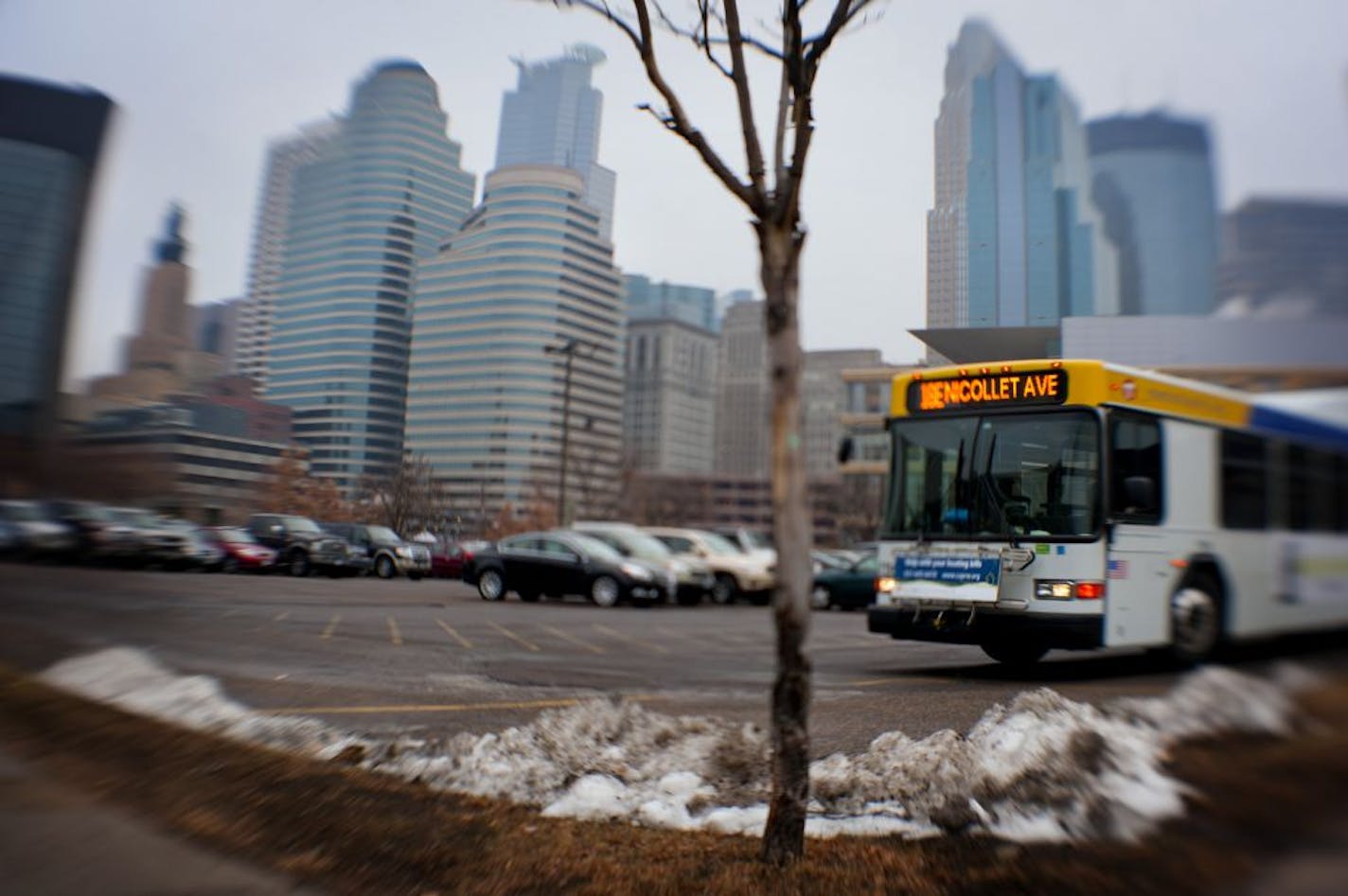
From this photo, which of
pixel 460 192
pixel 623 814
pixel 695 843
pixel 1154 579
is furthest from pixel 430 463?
pixel 1154 579

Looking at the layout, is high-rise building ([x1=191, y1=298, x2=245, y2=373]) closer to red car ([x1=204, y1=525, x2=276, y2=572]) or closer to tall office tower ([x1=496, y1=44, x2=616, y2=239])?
red car ([x1=204, y1=525, x2=276, y2=572])

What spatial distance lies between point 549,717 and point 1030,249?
393 cm

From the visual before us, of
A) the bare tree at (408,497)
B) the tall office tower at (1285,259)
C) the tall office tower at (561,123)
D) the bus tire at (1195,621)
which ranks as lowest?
the bus tire at (1195,621)

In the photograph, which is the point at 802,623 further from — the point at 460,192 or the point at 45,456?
the point at 45,456

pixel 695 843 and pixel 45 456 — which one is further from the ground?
pixel 45 456

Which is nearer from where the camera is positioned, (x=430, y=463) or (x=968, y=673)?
(x=968, y=673)

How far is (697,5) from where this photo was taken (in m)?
4.71

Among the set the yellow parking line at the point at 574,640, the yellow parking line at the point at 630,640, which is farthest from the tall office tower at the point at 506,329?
the yellow parking line at the point at 630,640

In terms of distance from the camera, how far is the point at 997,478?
4449 millimetres

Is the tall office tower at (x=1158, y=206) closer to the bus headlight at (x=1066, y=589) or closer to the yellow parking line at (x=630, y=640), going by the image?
the bus headlight at (x=1066, y=589)

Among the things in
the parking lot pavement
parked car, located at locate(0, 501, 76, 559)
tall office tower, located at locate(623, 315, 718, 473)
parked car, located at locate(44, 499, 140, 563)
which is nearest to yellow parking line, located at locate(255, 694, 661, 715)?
the parking lot pavement

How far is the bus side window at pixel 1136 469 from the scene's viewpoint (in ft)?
12.7

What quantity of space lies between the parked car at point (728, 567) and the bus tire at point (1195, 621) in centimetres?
1811

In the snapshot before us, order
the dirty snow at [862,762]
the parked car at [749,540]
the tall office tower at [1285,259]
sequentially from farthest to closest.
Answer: the parked car at [749,540]
the dirty snow at [862,762]
the tall office tower at [1285,259]
